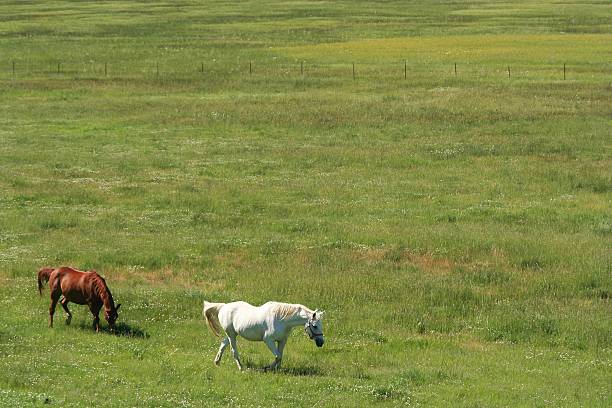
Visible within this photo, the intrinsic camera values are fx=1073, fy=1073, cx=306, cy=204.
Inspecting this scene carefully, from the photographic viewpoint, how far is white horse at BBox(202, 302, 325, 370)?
18.9 m

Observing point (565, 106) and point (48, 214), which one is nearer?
point (48, 214)

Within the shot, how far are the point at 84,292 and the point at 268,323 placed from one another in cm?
527

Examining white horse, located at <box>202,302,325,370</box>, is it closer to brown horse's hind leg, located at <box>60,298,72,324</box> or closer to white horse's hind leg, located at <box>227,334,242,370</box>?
white horse's hind leg, located at <box>227,334,242,370</box>

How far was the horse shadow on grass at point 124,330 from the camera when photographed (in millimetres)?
22594

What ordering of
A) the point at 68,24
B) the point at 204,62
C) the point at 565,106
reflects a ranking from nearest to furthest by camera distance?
the point at 565,106 → the point at 204,62 → the point at 68,24

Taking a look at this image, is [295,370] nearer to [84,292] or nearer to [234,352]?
[234,352]

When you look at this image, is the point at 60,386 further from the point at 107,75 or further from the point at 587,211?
the point at 107,75

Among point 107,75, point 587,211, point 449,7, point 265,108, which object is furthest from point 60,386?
point 449,7

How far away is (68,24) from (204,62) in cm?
4293

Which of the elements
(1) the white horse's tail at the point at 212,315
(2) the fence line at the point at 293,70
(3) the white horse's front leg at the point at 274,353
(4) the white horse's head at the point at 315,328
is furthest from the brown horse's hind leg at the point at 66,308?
(2) the fence line at the point at 293,70

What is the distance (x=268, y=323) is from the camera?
19.4 m

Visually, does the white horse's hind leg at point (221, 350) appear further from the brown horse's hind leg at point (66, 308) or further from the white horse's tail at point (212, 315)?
the brown horse's hind leg at point (66, 308)

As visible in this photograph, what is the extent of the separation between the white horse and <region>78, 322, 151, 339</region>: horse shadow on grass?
2976mm

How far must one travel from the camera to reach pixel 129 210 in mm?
37344
